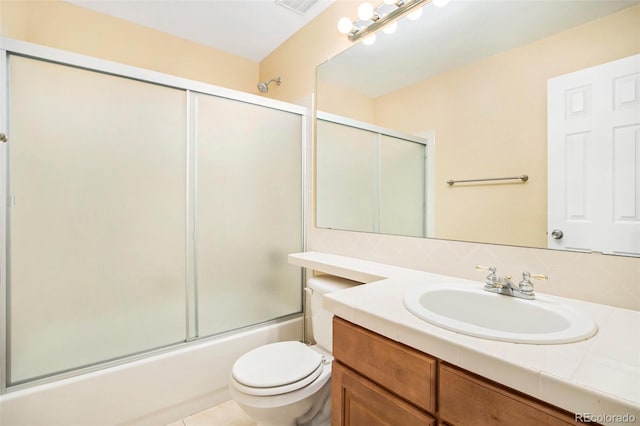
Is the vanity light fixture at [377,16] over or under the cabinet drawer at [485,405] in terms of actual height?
over

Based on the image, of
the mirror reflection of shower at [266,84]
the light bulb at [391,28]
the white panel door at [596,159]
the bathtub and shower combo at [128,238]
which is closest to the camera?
the white panel door at [596,159]

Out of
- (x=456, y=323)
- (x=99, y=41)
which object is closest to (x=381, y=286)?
(x=456, y=323)

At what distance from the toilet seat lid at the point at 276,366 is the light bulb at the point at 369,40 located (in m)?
1.65

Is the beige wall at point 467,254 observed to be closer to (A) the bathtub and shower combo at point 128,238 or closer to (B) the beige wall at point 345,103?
(B) the beige wall at point 345,103

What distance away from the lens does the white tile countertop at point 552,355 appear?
18.7 inches

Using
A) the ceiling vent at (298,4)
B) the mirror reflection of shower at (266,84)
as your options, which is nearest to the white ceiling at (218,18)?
the ceiling vent at (298,4)

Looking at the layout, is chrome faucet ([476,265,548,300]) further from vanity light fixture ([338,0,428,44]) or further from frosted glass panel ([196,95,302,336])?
frosted glass panel ([196,95,302,336])

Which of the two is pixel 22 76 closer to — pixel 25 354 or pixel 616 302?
pixel 25 354

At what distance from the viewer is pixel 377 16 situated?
1491 mm

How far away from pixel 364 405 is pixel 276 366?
21.4 inches

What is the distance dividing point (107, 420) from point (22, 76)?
1.57 metres

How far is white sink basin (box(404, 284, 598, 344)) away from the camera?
2.12 feet

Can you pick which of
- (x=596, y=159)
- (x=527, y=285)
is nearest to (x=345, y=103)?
(x=596, y=159)

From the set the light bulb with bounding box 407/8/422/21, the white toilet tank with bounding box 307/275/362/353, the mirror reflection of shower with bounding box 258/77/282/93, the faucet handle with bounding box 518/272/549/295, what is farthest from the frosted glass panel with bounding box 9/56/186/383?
the faucet handle with bounding box 518/272/549/295
